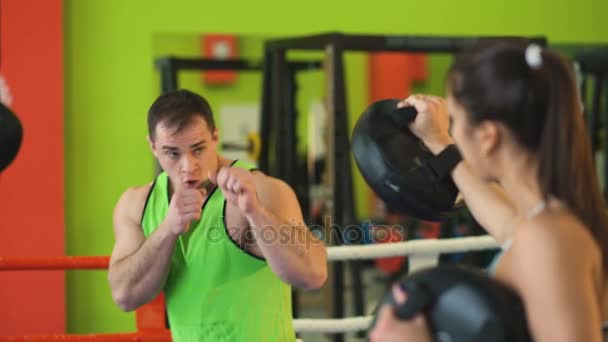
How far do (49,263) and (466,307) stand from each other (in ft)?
5.19

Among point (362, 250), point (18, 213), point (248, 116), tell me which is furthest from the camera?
Result: point (248, 116)

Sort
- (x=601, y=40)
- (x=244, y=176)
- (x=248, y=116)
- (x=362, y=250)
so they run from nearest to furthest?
(x=244, y=176)
(x=362, y=250)
(x=248, y=116)
(x=601, y=40)

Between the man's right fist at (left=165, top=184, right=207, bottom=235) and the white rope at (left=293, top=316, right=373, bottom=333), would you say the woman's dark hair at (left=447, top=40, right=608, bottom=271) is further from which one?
the white rope at (left=293, top=316, right=373, bottom=333)

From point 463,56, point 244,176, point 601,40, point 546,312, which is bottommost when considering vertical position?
point 546,312

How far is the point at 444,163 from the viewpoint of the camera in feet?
5.17

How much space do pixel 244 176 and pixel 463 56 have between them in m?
0.61

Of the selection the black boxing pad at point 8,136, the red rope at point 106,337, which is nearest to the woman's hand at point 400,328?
the black boxing pad at point 8,136

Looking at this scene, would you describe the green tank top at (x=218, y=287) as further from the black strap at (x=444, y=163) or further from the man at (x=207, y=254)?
the black strap at (x=444, y=163)

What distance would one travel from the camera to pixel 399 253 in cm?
282

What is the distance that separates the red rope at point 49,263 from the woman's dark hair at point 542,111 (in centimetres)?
152

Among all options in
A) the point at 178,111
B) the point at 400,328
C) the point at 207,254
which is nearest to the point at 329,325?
the point at 207,254

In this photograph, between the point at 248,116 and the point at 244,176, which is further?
the point at 248,116

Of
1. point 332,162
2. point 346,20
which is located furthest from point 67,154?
point 346,20

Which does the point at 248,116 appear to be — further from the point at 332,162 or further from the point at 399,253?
the point at 399,253
